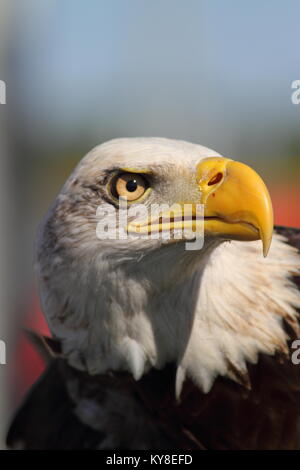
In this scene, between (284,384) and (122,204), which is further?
(284,384)

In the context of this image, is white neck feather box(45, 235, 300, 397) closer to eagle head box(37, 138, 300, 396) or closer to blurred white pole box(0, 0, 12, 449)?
eagle head box(37, 138, 300, 396)

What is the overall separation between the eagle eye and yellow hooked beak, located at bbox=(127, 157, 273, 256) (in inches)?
2.0

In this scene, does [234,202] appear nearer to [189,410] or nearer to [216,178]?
[216,178]

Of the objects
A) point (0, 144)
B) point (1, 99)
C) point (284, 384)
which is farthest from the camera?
point (0, 144)

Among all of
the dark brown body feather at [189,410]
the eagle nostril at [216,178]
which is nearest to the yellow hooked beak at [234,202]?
the eagle nostril at [216,178]

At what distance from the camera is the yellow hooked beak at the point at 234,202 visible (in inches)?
38.6

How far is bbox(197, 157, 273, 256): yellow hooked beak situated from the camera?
980 mm

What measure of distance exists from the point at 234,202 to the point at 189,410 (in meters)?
0.47

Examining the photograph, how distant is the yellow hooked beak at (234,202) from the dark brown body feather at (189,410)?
1.00 feet

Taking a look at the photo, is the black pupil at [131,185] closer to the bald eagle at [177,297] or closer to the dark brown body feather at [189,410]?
the bald eagle at [177,297]
